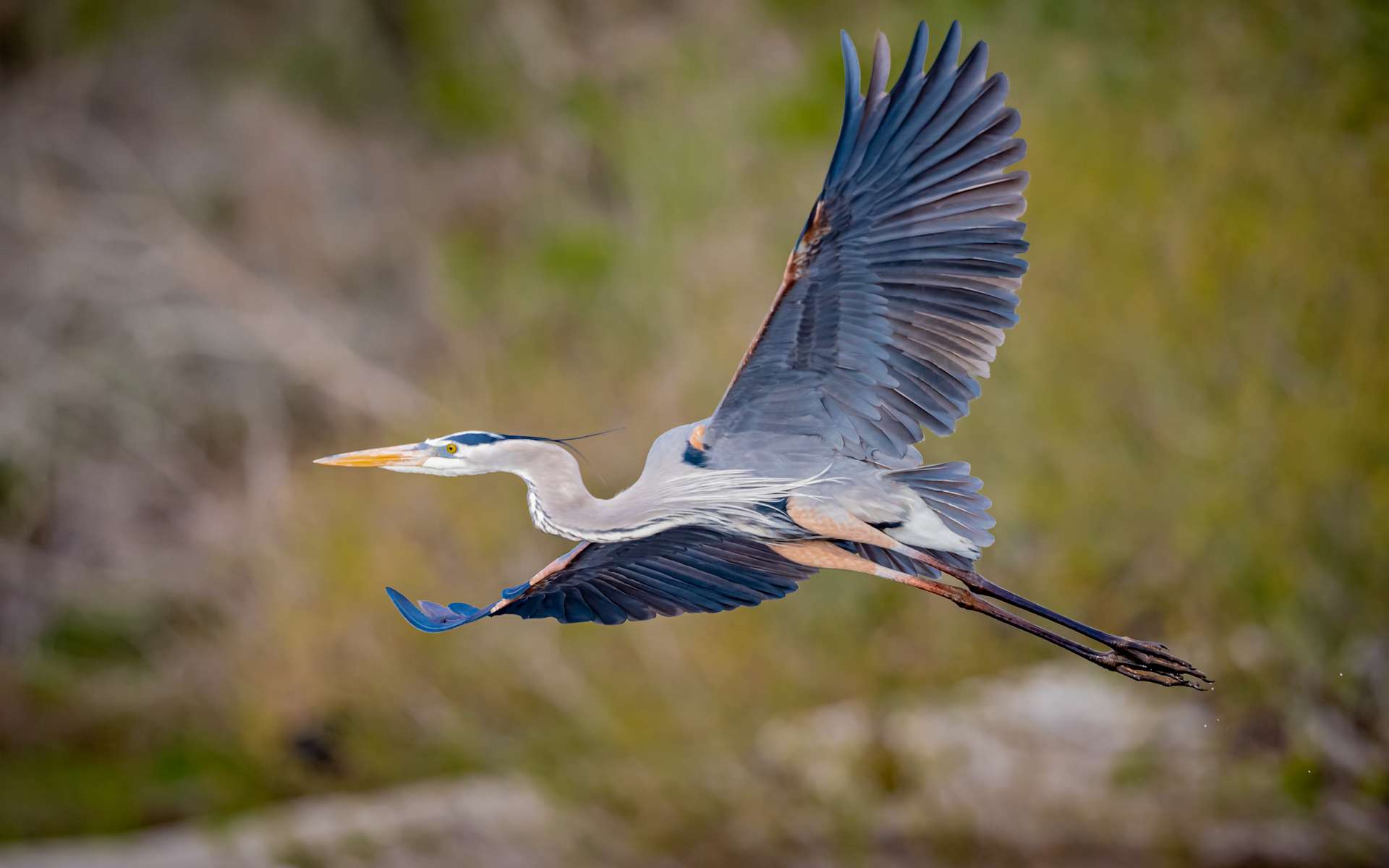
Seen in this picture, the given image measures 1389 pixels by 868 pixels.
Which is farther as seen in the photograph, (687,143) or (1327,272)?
(687,143)

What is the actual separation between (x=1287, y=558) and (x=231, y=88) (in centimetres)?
1167

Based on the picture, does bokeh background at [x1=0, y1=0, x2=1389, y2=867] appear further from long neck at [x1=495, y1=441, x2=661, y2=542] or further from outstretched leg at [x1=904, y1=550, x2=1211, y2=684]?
long neck at [x1=495, y1=441, x2=661, y2=542]

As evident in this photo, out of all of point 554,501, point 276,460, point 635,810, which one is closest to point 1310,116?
point 635,810

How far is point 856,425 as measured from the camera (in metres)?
3.12

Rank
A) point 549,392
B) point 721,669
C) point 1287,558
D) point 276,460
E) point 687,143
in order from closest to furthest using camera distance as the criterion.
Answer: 1. point 1287,558
2. point 721,669
3. point 549,392
4. point 687,143
5. point 276,460

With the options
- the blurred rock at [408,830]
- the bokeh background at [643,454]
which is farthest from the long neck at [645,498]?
the blurred rock at [408,830]

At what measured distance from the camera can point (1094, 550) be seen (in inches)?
319

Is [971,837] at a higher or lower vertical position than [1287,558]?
lower

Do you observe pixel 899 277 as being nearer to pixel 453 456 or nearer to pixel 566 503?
pixel 566 503

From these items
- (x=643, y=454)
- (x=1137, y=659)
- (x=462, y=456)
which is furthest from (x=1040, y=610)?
(x=643, y=454)

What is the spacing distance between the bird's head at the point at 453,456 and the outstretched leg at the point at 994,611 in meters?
0.66

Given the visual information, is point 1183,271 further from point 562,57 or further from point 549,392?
point 562,57

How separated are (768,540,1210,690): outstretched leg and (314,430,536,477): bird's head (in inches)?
26.2

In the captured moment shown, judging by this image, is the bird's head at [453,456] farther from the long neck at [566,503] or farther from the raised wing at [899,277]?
the raised wing at [899,277]
